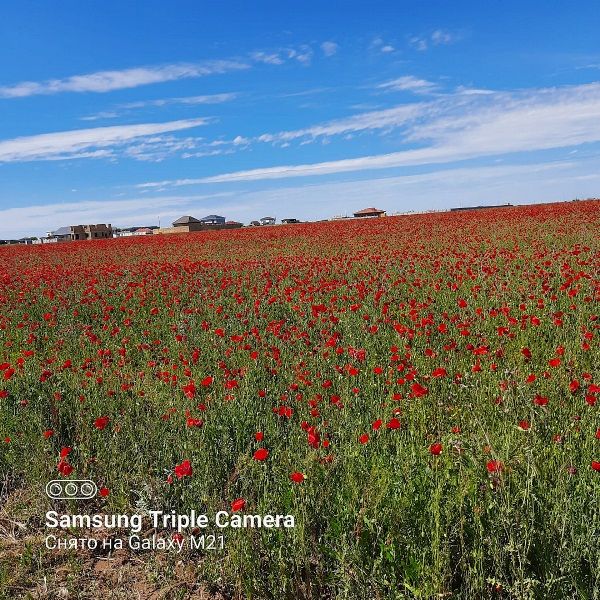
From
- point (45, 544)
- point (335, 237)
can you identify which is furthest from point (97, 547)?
point (335, 237)

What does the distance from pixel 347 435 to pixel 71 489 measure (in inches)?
84.6

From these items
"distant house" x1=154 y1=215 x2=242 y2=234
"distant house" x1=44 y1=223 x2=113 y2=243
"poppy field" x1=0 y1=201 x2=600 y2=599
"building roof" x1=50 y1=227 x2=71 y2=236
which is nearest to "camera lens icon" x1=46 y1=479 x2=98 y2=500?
"poppy field" x1=0 y1=201 x2=600 y2=599

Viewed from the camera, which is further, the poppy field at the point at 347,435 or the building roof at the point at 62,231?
the building roof at the point at 62,231

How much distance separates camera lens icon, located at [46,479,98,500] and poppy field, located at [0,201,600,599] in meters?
0.07

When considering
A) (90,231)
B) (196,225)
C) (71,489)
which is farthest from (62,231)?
(71,489)

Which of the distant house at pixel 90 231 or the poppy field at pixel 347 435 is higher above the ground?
the distant house at pixel 90 231

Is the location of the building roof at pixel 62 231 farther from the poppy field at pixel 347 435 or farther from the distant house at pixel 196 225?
the poppy field at pixel 347 435

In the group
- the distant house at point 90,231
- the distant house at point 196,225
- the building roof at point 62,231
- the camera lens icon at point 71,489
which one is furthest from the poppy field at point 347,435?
the building roof at point 62,231

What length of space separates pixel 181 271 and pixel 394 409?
11569 mm

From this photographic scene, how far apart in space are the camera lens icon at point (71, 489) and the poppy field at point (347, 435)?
7 centimetres

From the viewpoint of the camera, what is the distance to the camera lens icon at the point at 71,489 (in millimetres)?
3852

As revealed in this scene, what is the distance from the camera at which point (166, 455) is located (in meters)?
4.00

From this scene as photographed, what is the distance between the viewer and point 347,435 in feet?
13.5

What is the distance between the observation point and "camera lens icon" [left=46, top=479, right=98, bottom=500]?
3852mm
